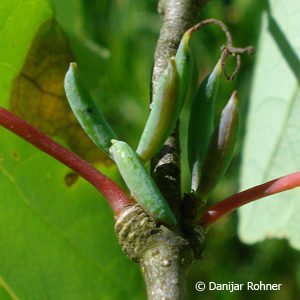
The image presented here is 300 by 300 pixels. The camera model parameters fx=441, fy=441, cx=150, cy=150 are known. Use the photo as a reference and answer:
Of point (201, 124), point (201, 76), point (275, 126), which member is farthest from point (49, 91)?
point (201, 76)

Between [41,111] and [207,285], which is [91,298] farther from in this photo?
[207,285]

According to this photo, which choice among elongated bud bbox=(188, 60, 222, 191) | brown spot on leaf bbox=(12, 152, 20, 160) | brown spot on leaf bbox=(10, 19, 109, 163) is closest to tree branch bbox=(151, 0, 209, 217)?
elongated bud bbox=(188, 60, 222, 191)

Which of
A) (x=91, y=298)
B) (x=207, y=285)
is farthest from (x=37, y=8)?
(x=207, y=285)

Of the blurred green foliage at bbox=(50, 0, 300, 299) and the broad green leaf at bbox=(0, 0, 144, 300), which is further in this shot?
the blurred green foliage at bbox=(50, 0, 300, 299)

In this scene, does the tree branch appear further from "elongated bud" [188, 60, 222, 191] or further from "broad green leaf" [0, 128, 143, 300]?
"broad green leaf" [0, 128, 143, 300]

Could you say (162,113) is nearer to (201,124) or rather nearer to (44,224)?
(201,124)
